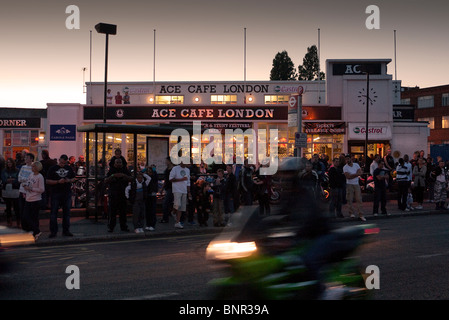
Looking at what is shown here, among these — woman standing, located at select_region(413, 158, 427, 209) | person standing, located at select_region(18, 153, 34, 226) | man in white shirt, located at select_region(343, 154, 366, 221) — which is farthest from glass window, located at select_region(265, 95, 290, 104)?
person standing, located at select_region(18, 153, 34, 226)

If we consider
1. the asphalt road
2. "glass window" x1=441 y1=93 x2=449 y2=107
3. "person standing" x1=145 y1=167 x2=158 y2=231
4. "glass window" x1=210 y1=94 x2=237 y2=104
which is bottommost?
the asphalt road

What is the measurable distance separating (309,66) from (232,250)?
7214 centimetres

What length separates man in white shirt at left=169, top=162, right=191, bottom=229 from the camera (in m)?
14.2

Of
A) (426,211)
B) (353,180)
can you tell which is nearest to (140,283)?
(353,180)

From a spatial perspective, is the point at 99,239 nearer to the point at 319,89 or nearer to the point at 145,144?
the point at 145,144

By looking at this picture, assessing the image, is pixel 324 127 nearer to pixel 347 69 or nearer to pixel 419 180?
pixel 347 69

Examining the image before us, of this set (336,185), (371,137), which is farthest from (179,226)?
(371,137)

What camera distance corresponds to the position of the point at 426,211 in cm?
1847

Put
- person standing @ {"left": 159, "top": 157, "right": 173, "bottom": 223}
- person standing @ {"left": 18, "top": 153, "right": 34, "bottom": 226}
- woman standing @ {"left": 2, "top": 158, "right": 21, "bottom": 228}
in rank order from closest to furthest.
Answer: person standing @ {"left": 18, "top": 153, "right": 34, "bottom": 226}
woman standing @ {"left": 2, "top": 158, "right": 21, "bottom": 228}
person standing @ {"left": 159, "top": 157, "right": 173, "bottom": 223}

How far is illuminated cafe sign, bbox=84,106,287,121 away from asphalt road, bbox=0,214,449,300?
75.3 feet

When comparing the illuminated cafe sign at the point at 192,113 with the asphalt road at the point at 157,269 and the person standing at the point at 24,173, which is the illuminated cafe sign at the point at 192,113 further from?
the asphalt road at the point at 157,269

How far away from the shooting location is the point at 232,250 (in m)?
4.91

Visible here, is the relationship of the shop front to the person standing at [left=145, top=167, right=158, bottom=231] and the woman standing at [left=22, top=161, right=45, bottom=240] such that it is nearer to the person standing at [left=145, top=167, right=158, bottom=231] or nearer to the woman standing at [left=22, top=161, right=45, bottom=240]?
the person standing at [left=145, top=167, right=158, bottom=231]
